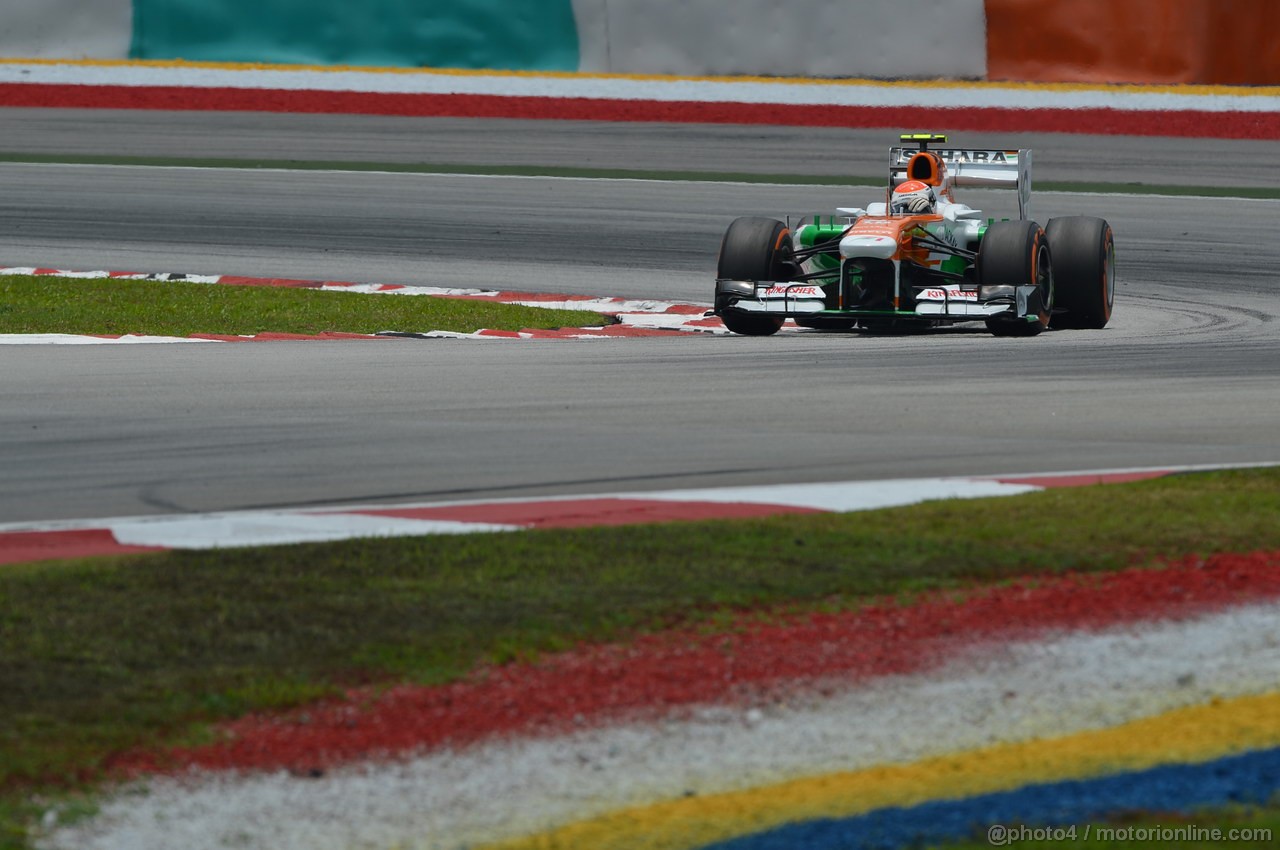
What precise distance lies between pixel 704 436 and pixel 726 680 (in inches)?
145

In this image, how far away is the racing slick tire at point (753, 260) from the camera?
13172 mm

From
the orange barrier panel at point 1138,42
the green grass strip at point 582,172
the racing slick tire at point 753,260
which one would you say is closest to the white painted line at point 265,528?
the racing slick tire at point 753,260

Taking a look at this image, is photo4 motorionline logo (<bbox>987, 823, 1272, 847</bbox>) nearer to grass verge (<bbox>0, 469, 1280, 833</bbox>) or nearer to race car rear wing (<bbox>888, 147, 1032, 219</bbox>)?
grass verge (<bbox>0, 469, 1280, 833</bbox>)

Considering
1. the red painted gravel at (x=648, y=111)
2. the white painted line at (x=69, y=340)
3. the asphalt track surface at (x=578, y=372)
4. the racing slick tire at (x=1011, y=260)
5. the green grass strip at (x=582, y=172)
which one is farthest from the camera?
the red painted gravel at (x=648, y=111)

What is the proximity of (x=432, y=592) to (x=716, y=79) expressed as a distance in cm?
1872

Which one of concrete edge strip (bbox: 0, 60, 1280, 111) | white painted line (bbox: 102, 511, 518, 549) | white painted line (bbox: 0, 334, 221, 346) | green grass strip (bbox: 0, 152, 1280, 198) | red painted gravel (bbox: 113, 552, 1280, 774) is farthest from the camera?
concrete edge strip (bbox: 0, 60, 1280, 111)

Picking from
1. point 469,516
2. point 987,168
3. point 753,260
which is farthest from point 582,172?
point 469,516

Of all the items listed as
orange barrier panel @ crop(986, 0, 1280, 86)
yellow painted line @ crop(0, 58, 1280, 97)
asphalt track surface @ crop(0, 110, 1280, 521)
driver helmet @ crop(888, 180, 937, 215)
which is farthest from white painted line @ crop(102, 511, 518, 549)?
orange barrier panel @ crop(986, 0, 1280, 86)

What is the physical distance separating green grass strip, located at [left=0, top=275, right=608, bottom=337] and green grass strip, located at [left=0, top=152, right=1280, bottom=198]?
6828mm

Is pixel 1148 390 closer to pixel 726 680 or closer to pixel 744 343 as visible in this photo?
pixel 744 343

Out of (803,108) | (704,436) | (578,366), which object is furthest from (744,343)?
(803,108)

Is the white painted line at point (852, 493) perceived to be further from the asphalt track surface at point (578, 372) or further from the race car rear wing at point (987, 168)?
the race car rear wing at point (987, 168)

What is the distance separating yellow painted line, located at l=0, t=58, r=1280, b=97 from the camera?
21.9 metres

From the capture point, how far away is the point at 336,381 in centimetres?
1009
